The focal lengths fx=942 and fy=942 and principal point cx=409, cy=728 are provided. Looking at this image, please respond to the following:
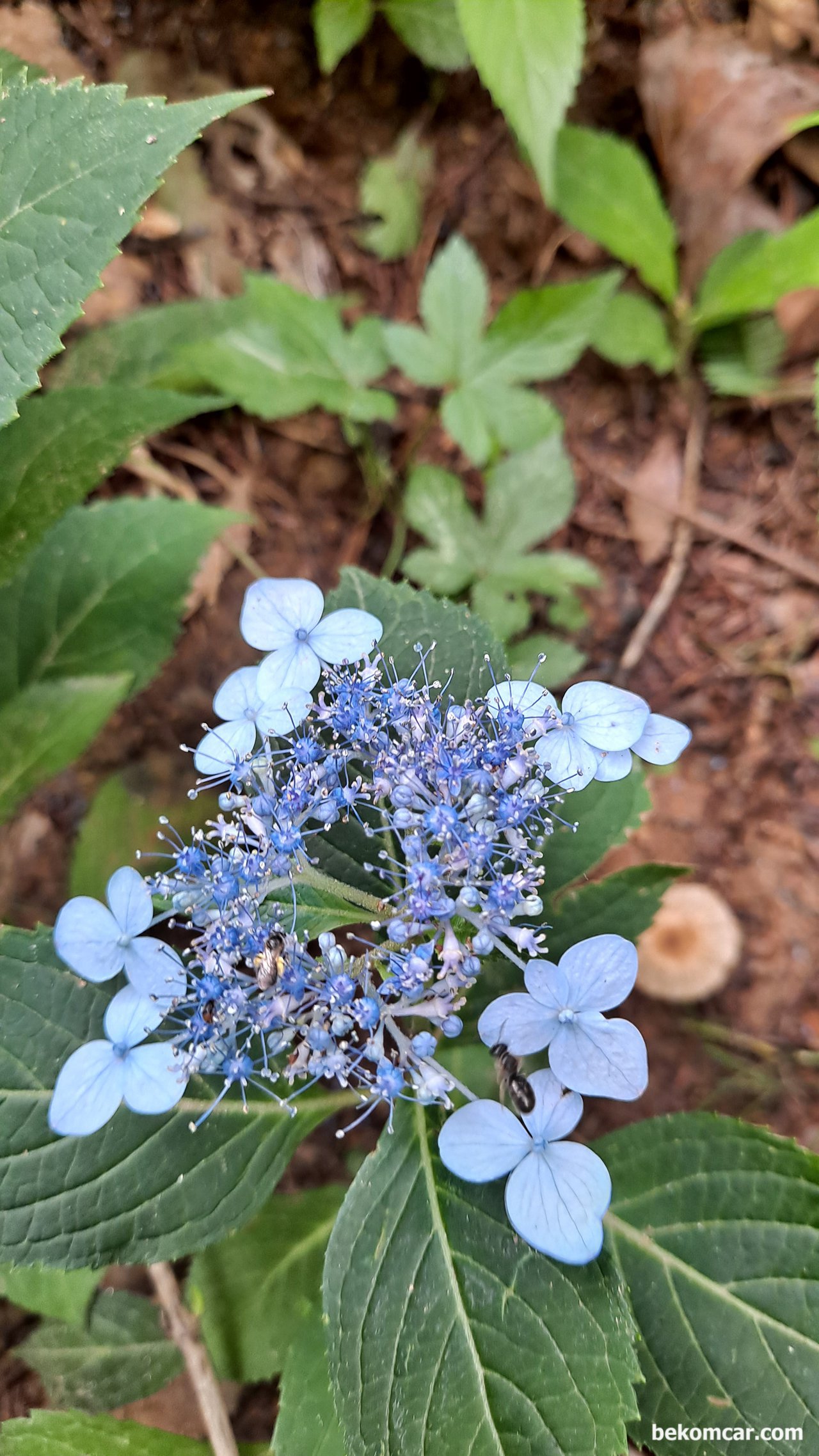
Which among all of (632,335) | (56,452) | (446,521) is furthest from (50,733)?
(632,335)

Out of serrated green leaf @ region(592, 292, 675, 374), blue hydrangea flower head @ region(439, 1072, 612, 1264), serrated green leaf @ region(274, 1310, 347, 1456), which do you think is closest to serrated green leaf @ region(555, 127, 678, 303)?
serrated green leaf @ region(592, 292, 675, 374)

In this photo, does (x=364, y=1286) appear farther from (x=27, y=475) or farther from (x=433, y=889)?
(x=27, y=475)

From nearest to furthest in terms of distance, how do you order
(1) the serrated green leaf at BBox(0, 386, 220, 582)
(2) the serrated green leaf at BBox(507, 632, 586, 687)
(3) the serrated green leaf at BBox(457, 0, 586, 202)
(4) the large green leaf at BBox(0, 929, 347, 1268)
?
1. (4) the large green leaf at BBox(0, 929, 347, 1268)
2. (1) the serrated green leaf at BBox(0, 386, 220, 582)
3. (3) the serrated green leaf at BBox(457, 0, 586, 202)
4. (2) the serrated green leaf at BBox(507, 632, 586, 687)

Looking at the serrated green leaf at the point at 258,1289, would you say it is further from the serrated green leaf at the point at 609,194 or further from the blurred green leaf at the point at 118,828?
the serrated green leaf at the point at 609,194

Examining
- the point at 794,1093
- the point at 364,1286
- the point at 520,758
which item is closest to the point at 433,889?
the point at 520,758

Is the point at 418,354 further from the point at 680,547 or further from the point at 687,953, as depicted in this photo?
the point at 687,953

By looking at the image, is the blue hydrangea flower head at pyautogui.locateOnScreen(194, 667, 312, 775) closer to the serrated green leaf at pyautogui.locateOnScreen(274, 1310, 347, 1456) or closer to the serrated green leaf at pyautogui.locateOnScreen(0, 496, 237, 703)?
the serrated green leaf at pyautogui.locateOnScreen(0, 496, 237, 703)
